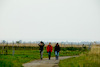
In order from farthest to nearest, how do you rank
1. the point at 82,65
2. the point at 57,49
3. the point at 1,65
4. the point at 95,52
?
the point at 57,49
the point at 95,52
the point at 82,65
the point at 1,65

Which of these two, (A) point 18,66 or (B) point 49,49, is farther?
(B) point 49,49

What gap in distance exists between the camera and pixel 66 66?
647 inches

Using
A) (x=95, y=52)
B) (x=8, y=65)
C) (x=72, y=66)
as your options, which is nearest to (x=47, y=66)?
(x=72, y=66)

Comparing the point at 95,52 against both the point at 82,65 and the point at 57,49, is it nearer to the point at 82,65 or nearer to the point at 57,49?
the point at 57,49

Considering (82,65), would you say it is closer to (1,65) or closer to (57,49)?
(1,65)

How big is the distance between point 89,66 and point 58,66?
108 inches

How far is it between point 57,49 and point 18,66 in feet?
28.6

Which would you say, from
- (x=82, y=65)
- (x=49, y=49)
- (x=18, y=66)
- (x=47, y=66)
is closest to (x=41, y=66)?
(x=47, y=66)

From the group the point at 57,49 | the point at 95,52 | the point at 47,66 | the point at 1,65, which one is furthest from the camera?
the point at 57,49

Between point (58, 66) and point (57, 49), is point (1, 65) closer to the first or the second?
point (58, 66)

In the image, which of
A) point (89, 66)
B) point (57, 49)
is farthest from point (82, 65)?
point (57, 49)

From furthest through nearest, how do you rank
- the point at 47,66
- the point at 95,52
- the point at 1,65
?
the point at 95,52 → the point at 47,66 → the point at 1,65

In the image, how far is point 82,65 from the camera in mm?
15648

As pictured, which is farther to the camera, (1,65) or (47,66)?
(47,66)
